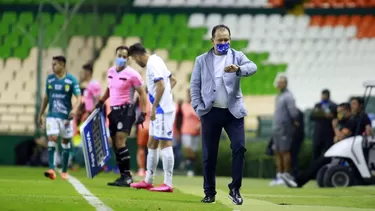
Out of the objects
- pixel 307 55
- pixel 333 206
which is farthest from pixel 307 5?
pixel 333 206

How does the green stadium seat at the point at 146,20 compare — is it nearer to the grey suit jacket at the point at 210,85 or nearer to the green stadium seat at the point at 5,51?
the green stadium seat at the point at 5,51

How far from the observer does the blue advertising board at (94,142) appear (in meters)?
16.6

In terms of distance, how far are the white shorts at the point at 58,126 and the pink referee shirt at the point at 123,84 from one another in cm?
189

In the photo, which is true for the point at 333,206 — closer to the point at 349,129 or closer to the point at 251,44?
the point at 349,129

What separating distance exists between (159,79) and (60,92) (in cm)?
337

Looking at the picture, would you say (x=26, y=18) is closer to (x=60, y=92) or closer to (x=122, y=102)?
(x=60, y=92)

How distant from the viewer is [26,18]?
132 ft

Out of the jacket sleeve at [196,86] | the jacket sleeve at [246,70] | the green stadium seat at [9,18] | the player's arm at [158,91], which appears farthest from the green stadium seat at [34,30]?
the jacket sleeve at [246,70]

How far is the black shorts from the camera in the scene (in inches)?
626

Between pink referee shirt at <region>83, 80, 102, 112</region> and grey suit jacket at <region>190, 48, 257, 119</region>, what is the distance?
9273mm

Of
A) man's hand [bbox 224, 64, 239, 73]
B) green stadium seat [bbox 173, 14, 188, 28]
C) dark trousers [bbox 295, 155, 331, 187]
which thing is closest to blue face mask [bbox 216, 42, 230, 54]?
man's hand [bbox 224, 64, 239, 73]

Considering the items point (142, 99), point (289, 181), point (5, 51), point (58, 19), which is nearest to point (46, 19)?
point (58, 19)

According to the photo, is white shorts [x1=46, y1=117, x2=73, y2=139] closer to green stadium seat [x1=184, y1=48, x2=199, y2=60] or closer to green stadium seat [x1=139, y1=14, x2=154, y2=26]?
green stadium seat [x1=184, y1=48, x2=199, y2=60]

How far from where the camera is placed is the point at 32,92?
35188mm
